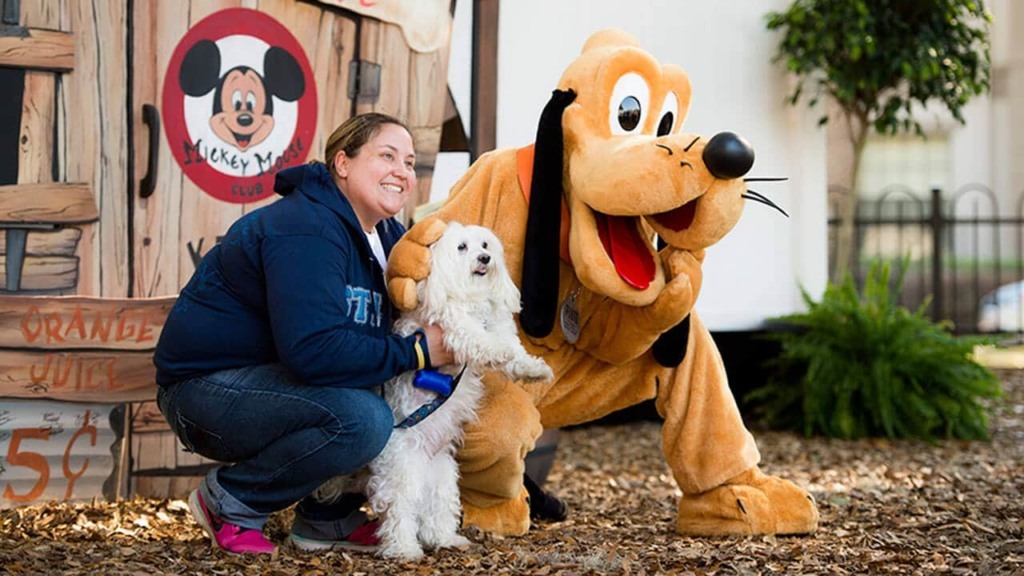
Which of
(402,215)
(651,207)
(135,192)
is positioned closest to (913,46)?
(402,215)

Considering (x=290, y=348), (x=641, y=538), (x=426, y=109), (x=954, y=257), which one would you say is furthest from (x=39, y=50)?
(x=954, y=257)

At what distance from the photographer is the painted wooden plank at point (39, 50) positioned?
3863 mm

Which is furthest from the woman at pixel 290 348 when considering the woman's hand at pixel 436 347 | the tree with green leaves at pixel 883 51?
the tree with green leaves at pixel 883 51

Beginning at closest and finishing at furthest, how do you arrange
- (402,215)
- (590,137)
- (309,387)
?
(309,387)
(590,137)
(402,215)

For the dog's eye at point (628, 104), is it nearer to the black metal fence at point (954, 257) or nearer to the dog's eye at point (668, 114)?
the dog's eye at point (668, 114)

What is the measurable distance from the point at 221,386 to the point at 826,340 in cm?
423

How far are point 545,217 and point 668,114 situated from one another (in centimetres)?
53

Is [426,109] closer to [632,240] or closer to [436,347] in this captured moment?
[632,240]

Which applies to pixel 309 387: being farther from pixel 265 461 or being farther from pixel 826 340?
pixel 826 340

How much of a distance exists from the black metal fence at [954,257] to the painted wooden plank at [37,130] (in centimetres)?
702

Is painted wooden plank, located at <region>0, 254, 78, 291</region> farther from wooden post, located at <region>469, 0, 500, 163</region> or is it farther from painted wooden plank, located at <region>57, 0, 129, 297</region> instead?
wooden post, located at <region>469, 0, 500, 163</region>

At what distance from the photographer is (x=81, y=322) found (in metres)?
4.01

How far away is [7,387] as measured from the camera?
387 cm

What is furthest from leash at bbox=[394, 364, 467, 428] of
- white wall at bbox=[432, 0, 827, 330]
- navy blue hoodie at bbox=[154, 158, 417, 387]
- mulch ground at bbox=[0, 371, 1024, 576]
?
white wall at bbox=[432, 0, 827, 330]
